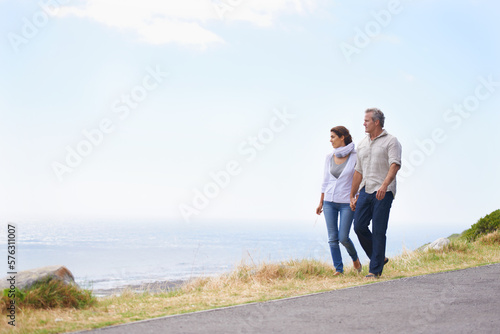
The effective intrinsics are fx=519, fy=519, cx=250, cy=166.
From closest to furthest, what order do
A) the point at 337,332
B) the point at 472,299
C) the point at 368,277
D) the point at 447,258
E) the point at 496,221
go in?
the point at 337,332 < the point at 472,299 < the point at 368,277 < the point at 447,258 < the point at 496,221

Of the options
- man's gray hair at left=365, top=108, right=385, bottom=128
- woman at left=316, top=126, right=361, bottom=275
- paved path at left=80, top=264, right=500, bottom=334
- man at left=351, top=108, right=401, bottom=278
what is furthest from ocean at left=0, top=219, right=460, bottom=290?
paved path at left=80, top=264, right=500, bottom=334

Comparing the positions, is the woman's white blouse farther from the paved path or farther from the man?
the paved path

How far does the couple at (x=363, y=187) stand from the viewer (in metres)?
7.85

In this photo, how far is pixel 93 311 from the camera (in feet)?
18.9

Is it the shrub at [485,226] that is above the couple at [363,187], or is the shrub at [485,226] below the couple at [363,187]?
below

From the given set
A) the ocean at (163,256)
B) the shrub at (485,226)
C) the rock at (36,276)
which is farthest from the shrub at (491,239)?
the rock at (36,276)

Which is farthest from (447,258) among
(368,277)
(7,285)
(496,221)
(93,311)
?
(7,285)

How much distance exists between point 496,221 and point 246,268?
10450 mm

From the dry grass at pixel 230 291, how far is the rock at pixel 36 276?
461mm

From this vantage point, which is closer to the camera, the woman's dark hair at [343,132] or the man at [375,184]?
the man at [375,184]

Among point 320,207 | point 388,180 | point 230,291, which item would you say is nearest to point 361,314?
point 230,291

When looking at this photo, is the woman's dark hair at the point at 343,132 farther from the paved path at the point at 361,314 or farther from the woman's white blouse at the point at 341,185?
the paved path at the point at 361,314

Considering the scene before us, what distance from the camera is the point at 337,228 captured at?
27.2 ft

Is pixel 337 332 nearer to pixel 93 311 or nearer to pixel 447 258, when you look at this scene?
pixel 93 311
